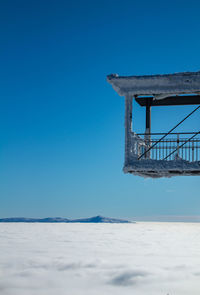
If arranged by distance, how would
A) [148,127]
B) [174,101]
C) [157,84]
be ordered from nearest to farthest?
[157,84] < [148,127] < [174,101]

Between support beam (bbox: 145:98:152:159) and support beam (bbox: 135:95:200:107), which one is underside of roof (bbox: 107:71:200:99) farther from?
support beam (bbox: 135:95:200:107)

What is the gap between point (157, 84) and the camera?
13016mm

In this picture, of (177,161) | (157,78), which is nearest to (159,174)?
(177,161)

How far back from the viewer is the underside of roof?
506 inches

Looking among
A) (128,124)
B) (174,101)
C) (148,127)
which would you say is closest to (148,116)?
(148,127)

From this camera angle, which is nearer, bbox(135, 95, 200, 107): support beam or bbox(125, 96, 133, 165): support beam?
bbox(125, 96, 133, 165): support beam

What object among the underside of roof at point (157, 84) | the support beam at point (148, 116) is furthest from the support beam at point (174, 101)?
the underside of roof at point (157, 84)

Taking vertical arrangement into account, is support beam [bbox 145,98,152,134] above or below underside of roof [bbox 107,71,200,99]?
below

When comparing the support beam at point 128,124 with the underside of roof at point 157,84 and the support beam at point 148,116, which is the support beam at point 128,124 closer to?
the underside of roof at point 157,84

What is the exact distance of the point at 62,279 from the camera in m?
3.04

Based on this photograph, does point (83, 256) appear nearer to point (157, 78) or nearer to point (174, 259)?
point (174, 259)

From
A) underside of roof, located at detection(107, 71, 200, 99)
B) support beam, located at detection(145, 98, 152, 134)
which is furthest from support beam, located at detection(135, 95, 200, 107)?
underside of roof, located at detection(107, 71, 200, 99)

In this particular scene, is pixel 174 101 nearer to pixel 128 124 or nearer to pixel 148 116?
pixel 148 116

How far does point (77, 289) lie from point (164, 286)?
71 cm
